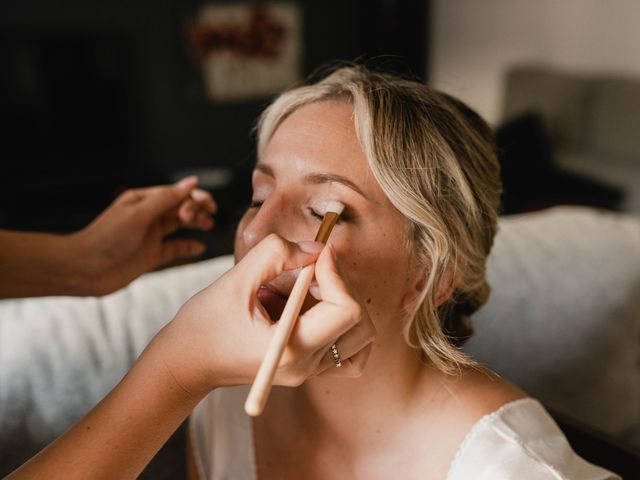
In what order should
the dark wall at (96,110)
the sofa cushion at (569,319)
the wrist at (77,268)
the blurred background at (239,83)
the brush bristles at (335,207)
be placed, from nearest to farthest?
the brush bristles at (335,207)
the wrist at (77,268)
the sofa cushion at (569,319)
the blurred background at (239,83)
the dark wall at (96,110)

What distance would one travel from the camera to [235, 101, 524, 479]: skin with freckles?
0.88m

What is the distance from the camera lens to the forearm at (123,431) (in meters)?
0.63

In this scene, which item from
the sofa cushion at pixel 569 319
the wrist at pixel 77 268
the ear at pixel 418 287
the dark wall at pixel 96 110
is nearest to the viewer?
the ear at pixel 418 287

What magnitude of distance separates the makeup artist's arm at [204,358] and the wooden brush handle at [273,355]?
0.03m

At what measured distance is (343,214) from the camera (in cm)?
88

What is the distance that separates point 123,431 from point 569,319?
1137mm

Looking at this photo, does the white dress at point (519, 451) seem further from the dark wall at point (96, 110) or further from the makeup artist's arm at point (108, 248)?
the dark wall at point (96, 110)

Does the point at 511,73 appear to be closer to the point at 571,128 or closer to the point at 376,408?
the point at 571,128

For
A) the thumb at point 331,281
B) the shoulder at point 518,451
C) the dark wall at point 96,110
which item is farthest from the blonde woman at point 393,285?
the dark wall at point 96,110

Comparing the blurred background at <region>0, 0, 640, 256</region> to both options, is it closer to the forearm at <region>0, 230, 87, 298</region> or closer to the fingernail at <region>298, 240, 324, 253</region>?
the forearm at <region>0, 230, 87, 298</region>

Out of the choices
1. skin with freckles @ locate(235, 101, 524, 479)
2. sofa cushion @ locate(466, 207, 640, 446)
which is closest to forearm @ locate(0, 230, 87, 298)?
skin with freckles @ locate(235, 101, 524, 479)

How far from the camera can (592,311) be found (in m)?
1.47

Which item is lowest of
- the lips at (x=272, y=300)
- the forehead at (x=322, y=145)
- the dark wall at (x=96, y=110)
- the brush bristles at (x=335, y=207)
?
the dark wall at (x=96, y=110)

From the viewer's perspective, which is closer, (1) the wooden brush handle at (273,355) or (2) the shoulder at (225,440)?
(1) the wooden brush handle at (273,355)
